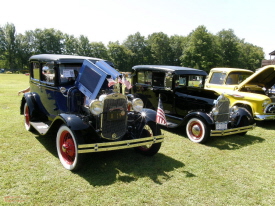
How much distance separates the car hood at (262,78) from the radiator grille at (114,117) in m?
5.41

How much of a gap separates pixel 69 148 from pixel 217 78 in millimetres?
7006

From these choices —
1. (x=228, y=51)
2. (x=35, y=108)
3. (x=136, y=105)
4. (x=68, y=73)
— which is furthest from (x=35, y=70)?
(x=228, y=51)

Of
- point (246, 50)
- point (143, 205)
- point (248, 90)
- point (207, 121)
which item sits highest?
point (246, 50)

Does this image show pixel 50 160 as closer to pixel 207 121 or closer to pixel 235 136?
pixel 207 121

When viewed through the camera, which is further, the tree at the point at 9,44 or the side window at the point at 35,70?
the tree at the point at 9,44

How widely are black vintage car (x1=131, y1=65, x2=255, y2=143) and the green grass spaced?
1.50ft

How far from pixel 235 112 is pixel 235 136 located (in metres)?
0.74

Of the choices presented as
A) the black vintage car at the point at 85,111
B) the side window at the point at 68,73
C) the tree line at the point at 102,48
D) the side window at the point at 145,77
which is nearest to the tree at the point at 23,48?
the tree line at the point at 102,48

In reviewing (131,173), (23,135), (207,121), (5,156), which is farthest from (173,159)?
(23,135)

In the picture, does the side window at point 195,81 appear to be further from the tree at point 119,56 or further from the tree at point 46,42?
the tree at point 46,42

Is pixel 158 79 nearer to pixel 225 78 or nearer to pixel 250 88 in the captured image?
pixel 225 78

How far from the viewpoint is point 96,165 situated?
386 cm

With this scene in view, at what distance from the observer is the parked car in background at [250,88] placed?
6.77 m

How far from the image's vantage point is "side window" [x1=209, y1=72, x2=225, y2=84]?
8468 millimetres
